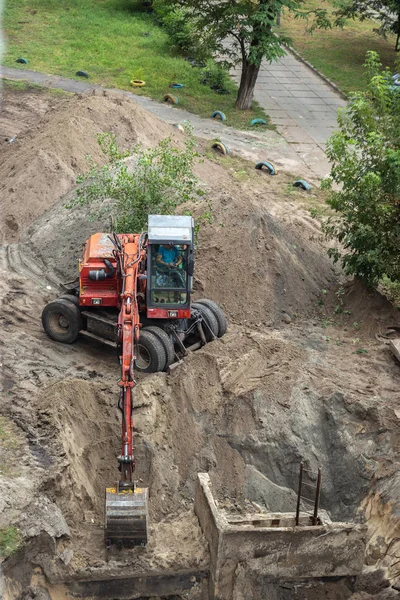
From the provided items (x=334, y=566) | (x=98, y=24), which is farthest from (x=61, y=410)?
(x=98, y=24)

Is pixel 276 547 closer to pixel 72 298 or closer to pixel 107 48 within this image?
pixel 72 298

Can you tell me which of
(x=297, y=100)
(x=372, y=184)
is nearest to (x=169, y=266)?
(x=372, y=184)

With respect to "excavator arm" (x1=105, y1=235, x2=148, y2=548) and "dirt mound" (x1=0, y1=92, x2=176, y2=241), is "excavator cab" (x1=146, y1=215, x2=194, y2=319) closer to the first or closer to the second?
"excavator arm" (x1=105, y1=235, x2=148, y2=548)

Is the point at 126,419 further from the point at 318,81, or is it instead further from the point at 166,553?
the point at 318,81

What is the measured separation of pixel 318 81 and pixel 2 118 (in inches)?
620

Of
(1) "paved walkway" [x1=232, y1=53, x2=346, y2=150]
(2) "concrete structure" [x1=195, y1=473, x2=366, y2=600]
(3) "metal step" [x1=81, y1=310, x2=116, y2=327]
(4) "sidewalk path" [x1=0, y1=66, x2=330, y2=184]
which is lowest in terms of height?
(2) "concrete structure" [x1=195, y1=473, x2=366, y2=600]

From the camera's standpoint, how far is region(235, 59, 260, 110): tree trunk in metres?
31.9

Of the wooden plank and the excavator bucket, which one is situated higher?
the wooden plank

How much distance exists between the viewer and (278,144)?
2967 centimetres

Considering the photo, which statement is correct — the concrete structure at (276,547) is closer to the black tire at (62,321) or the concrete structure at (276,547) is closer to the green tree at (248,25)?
the black tire at (62,321)

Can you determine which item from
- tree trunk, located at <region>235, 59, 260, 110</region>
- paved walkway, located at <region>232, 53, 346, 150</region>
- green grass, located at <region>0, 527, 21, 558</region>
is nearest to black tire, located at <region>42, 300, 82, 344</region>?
green grass, located at <region>0, 527, 21, 558</region>

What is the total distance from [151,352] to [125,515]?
4.20m

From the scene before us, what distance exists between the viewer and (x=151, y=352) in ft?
51.5

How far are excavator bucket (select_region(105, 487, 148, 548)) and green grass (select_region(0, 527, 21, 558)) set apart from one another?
50.7 inches
